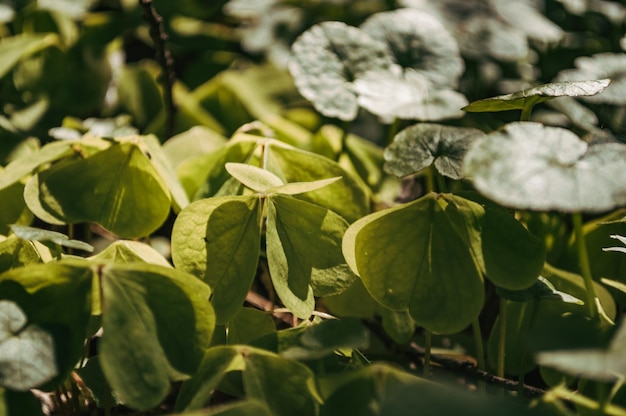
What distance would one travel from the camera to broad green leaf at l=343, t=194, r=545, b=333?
2.95 ft

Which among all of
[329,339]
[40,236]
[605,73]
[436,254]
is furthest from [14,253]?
[605,73]

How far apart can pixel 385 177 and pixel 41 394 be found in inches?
31.3

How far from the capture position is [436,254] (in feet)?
3.02

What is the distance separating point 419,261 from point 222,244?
0.28m

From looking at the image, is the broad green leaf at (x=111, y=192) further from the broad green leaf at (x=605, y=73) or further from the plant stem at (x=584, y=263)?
the broad green leaf at (x=605, y=73)

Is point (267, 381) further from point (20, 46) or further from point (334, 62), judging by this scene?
point (20, 46)

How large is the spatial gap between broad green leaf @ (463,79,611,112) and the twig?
0.69 m

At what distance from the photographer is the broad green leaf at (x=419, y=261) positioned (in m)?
0.90

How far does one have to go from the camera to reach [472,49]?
171 cm

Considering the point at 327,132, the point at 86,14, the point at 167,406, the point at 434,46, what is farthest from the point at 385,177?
the point at 86,14

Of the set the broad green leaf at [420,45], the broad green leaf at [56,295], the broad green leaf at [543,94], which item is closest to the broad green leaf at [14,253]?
the broad green leaf at [56,295]

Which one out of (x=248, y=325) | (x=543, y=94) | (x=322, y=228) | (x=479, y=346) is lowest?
(x=479, y=346)

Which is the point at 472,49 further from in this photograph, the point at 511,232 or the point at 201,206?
the point at 201,206

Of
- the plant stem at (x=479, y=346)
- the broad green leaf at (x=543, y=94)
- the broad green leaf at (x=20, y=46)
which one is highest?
the broad green leaf at (x=543, y=94)
